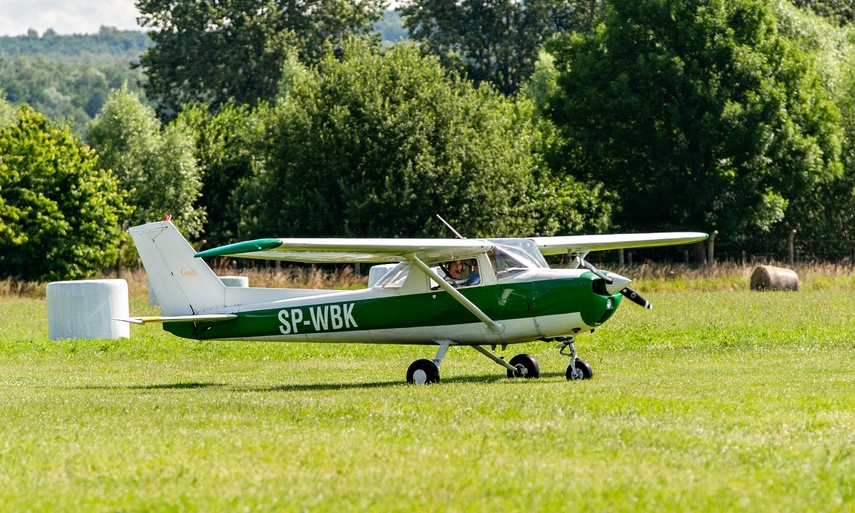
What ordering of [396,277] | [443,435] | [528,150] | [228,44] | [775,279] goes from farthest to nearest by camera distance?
A: [228,44], [528,150], [775,279], [396,277], [443,435]

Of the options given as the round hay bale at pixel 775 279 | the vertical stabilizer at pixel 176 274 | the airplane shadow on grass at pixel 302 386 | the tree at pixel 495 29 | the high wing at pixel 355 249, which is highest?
the tree at pixel 495 29

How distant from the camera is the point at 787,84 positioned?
4788 cm

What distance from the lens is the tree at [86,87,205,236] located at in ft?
191

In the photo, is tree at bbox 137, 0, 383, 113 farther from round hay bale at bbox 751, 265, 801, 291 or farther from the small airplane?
the small airplane

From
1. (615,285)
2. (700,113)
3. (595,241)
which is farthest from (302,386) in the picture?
(700,113)

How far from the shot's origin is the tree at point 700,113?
152 ft

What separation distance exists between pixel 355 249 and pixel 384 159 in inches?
1243

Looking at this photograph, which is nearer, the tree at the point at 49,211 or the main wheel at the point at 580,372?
the main wheel at the point at 580,372

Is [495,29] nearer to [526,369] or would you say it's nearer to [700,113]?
[700,113]

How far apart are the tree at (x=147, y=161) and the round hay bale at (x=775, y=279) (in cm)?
2995

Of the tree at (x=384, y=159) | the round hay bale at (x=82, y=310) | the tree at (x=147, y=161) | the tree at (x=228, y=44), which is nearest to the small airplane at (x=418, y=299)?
the round hay bale at (x=82, y=310)

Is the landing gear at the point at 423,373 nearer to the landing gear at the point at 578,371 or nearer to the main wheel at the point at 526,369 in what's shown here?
the main wheel at the point at 526,369

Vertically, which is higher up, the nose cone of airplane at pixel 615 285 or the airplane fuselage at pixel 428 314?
the nose cone of airplane at pixel 615 285

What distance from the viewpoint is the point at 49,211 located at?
46875 mm
